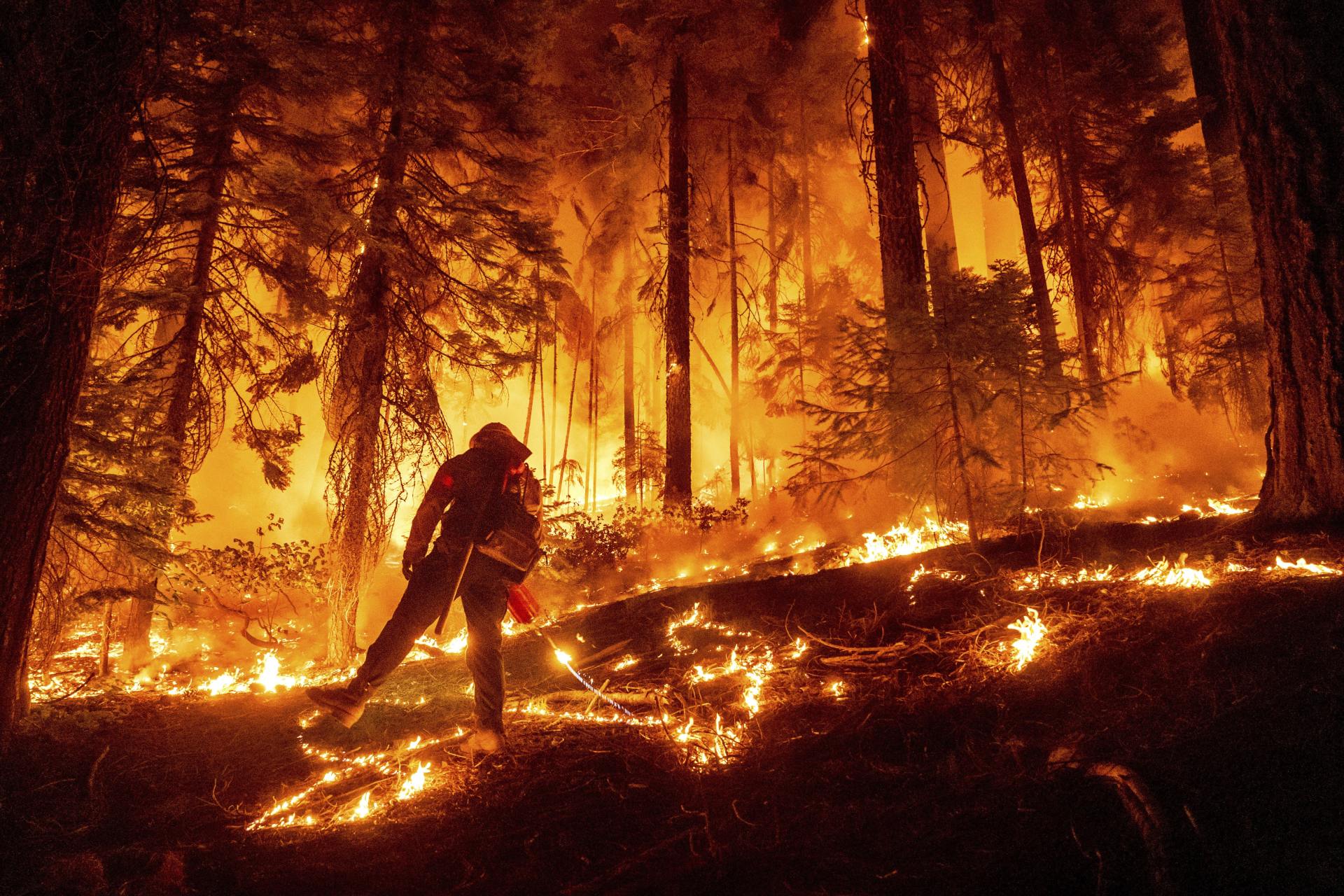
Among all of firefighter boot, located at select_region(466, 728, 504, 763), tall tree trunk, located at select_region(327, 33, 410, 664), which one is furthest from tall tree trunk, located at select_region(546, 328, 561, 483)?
firefighter boot, located at select_region(466, 728, 504, 763)

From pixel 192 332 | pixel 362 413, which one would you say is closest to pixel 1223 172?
pixel 362 413

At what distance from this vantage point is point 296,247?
28.4 feet

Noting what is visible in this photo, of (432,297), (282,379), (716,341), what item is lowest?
(282,379)

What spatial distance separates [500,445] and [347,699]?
6.54 ft

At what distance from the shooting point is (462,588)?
4.63 metres

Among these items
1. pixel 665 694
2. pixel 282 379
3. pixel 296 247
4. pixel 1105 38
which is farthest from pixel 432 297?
pixel 1105 38

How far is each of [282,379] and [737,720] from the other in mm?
7267

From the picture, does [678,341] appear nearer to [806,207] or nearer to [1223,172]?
[806,207]

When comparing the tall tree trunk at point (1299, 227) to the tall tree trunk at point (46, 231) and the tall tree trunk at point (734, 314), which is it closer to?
the tall tree trunk at point (46, 231)

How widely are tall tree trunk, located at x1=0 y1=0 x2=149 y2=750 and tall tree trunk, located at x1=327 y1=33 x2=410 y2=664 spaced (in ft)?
12.2

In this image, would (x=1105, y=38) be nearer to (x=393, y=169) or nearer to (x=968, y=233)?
(x=968, y=233)

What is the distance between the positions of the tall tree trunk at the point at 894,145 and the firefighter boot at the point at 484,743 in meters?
7.67

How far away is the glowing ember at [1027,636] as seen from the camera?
3.86 m

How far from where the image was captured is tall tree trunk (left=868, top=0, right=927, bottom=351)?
945 cm
